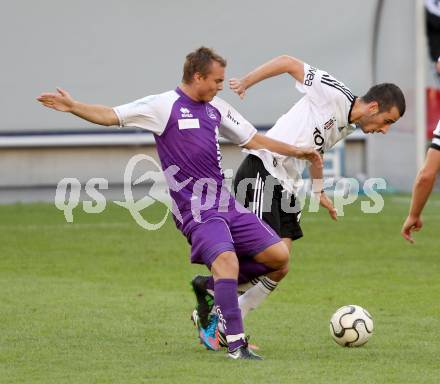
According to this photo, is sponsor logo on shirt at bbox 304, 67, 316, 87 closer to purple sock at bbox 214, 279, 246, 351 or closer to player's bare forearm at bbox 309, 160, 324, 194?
player's bare forearm at bbox 309, 160, 324, 194

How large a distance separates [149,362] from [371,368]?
4.69 feet

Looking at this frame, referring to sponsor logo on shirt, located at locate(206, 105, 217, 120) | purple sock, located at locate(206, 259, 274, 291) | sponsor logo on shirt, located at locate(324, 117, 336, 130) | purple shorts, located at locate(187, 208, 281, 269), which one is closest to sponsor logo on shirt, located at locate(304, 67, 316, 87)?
sponsor logo on shirt, located at locate(324, 117, 336, 130)

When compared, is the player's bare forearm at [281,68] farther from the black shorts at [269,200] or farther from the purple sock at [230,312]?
the purple sock at [230,312]

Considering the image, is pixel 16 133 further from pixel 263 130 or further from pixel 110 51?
pixel 263 130

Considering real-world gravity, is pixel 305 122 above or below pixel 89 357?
above

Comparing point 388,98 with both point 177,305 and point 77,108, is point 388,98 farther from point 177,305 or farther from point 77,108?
point 177,305

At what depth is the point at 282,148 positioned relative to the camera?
8.59 meters

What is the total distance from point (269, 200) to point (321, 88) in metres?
0.93

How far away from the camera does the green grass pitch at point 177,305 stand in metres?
7.85

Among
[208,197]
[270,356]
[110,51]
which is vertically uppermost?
[110,51]

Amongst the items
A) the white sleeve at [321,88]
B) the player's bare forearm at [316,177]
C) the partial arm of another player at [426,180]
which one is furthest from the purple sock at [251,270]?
the white sleeve at [321,88]

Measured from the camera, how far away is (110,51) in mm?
22375

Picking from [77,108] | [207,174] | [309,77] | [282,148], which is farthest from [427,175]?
[77,108]

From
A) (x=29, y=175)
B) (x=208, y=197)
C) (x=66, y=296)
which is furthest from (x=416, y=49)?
(x=208, y=197)
